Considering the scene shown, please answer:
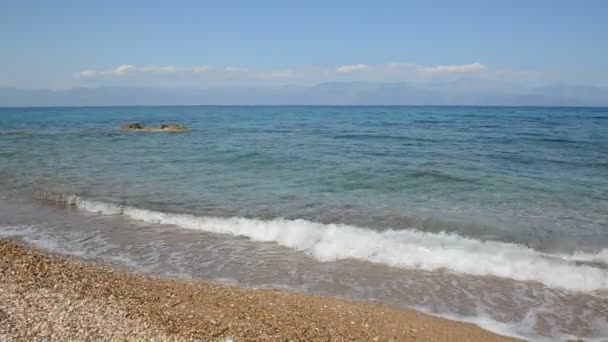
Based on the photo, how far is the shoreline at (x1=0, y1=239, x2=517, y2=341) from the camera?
5.32m

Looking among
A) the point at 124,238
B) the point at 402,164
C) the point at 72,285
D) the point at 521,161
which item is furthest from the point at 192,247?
the point at 521,161

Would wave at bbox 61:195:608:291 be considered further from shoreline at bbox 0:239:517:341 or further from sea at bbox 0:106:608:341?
shoreline at bbox 0:239:517:341

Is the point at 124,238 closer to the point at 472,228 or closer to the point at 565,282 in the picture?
the point at 472,228

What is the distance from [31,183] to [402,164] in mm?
14839

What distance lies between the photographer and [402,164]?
20.0 m

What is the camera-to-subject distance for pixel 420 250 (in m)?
9.20

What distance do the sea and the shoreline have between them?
595 millimetres

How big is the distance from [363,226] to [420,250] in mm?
2088

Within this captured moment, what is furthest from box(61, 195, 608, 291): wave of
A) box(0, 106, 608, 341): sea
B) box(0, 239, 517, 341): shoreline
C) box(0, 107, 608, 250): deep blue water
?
box(0, 239, 517, 341): shoreline

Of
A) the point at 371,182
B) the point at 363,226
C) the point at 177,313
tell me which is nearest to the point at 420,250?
the point at 363,226

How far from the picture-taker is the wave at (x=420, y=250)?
27.0 ft

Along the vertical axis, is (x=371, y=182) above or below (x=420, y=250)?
above

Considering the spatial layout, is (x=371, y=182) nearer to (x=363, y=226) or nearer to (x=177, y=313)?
(x=363, y=226)

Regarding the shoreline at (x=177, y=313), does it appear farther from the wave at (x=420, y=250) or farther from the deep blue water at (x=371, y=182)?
the deep blue water at (x=371, y=182)
